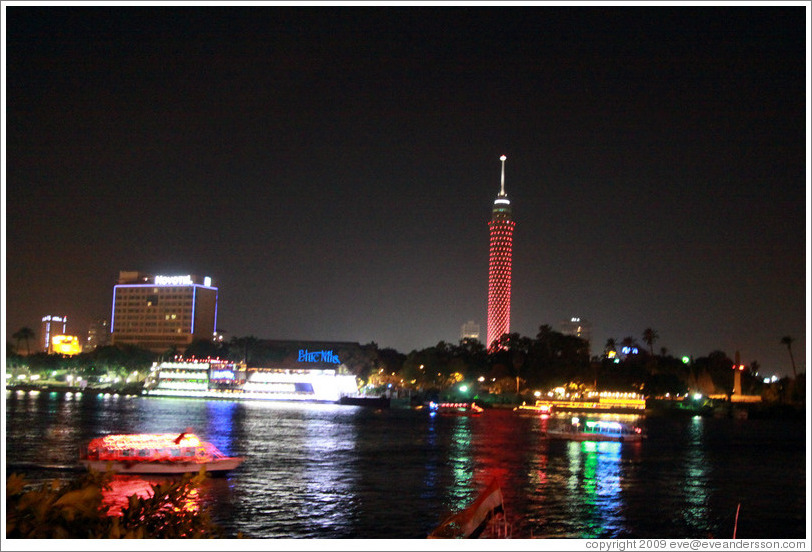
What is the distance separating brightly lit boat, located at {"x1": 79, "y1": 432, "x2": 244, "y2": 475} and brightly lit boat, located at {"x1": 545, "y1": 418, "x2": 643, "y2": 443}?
119 ft

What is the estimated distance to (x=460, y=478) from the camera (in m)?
41.4

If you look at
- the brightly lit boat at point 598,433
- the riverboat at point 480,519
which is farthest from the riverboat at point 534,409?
the riverboat at point 480,519

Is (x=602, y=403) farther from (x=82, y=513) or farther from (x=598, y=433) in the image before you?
(x=82, y=513)

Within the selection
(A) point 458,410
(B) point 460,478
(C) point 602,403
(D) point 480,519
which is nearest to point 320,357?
(A) point 458,410

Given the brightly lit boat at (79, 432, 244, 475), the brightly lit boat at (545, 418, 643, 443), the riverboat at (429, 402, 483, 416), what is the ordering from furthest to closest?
the riverboat at (429, 402, 483, 416) → the brightly lit boat at (545, 418, 643, 443) → the brightly lit boat at (79, 432, 244, 475)

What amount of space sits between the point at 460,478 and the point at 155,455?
49.6 ft

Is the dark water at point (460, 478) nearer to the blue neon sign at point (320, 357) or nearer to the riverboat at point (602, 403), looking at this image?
the riverboat at point (602, 403)

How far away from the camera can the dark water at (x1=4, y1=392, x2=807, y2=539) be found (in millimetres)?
28953

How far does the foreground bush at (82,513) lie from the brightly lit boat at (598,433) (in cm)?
6257

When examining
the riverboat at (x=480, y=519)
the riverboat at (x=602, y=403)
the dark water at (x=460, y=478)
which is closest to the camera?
the riverboat at (x=480, y=519)

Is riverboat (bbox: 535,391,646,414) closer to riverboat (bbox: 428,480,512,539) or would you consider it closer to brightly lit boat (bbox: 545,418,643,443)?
brightly lit boat (bbox: 545,418,643,443)

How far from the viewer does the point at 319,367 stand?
15300 centimetres

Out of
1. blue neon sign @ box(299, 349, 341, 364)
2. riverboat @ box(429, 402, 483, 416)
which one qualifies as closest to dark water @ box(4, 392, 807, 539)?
riverboat @ box(429, 402, 483, 416)

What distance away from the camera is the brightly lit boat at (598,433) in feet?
222
